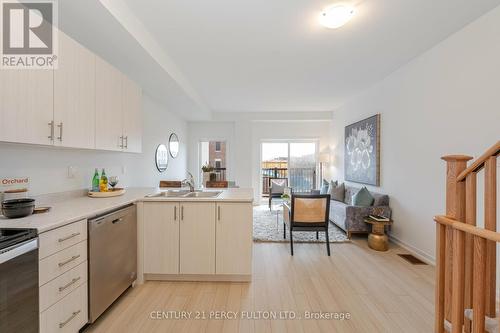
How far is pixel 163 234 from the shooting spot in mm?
2252

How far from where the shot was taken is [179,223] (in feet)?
7.38

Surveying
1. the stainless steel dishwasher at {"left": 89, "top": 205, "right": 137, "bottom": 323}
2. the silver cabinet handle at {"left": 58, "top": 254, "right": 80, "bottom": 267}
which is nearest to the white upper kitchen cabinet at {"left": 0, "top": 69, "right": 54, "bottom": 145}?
the stainless steel dishwasher at {"left": 89, "top": 205, "right": 137, "bottom": 323}

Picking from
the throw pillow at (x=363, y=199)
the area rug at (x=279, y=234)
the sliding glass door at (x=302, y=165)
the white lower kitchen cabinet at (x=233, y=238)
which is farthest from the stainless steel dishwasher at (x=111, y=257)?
the sliding glass door at (x=302, y=165)

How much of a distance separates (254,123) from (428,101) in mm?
4334

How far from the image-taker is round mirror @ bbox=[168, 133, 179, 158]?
498cm

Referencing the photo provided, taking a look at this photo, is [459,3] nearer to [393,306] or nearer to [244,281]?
[393,306]

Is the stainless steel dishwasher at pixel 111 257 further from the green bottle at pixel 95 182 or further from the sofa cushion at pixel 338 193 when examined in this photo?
the sofa cushion at pixel 338 193

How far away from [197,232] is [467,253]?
2.08 m

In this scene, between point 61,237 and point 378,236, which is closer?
point 61,237

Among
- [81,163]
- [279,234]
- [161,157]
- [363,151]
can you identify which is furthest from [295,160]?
[81,163]

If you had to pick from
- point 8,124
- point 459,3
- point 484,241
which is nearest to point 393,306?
point 484,241

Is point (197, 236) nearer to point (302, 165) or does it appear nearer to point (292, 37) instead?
point (292, 37)

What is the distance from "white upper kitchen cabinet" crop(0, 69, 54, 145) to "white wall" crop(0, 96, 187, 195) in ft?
1.14

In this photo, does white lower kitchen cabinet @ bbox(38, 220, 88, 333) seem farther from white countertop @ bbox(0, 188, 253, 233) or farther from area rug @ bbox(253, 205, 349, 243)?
area rug @ bbox(253, 205, 349, 243)
